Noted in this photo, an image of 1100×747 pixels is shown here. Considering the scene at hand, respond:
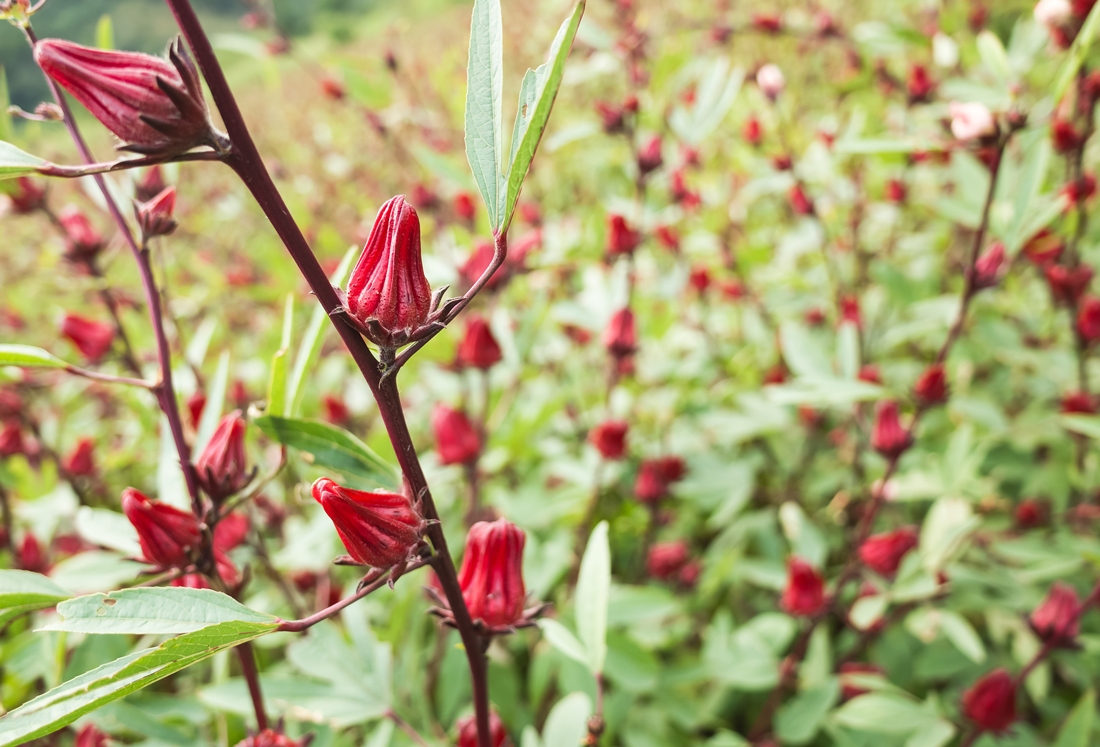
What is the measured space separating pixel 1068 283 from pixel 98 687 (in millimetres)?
1990

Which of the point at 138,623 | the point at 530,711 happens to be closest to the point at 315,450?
the point at 138,623

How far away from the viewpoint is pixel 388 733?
100 cm

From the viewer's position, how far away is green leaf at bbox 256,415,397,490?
66 cm

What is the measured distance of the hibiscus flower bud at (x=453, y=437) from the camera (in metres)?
1.47

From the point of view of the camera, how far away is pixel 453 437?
4.83 feet

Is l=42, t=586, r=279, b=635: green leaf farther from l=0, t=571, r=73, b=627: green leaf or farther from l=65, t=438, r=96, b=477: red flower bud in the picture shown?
l=65, t=438, r=96, b=477: red flower bud

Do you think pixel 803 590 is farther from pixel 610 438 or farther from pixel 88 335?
pixel 88 335

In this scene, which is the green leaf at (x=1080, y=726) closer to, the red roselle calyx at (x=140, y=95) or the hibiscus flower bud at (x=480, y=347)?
the hibiscus flower bud at (x=480, y=347)

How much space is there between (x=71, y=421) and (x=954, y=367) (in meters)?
3.82

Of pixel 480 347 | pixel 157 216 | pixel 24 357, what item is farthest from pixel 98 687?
pixel 480 347

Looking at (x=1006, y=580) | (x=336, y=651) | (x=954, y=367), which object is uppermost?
(x=336, y=651)

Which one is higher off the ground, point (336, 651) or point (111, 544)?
point (111, 544)

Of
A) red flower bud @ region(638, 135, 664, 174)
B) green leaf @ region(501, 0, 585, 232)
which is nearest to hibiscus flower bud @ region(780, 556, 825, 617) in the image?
red flower bud @ region(638, 135, 664, 174)

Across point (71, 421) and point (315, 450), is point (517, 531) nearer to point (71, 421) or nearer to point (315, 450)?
point (315, 450)
